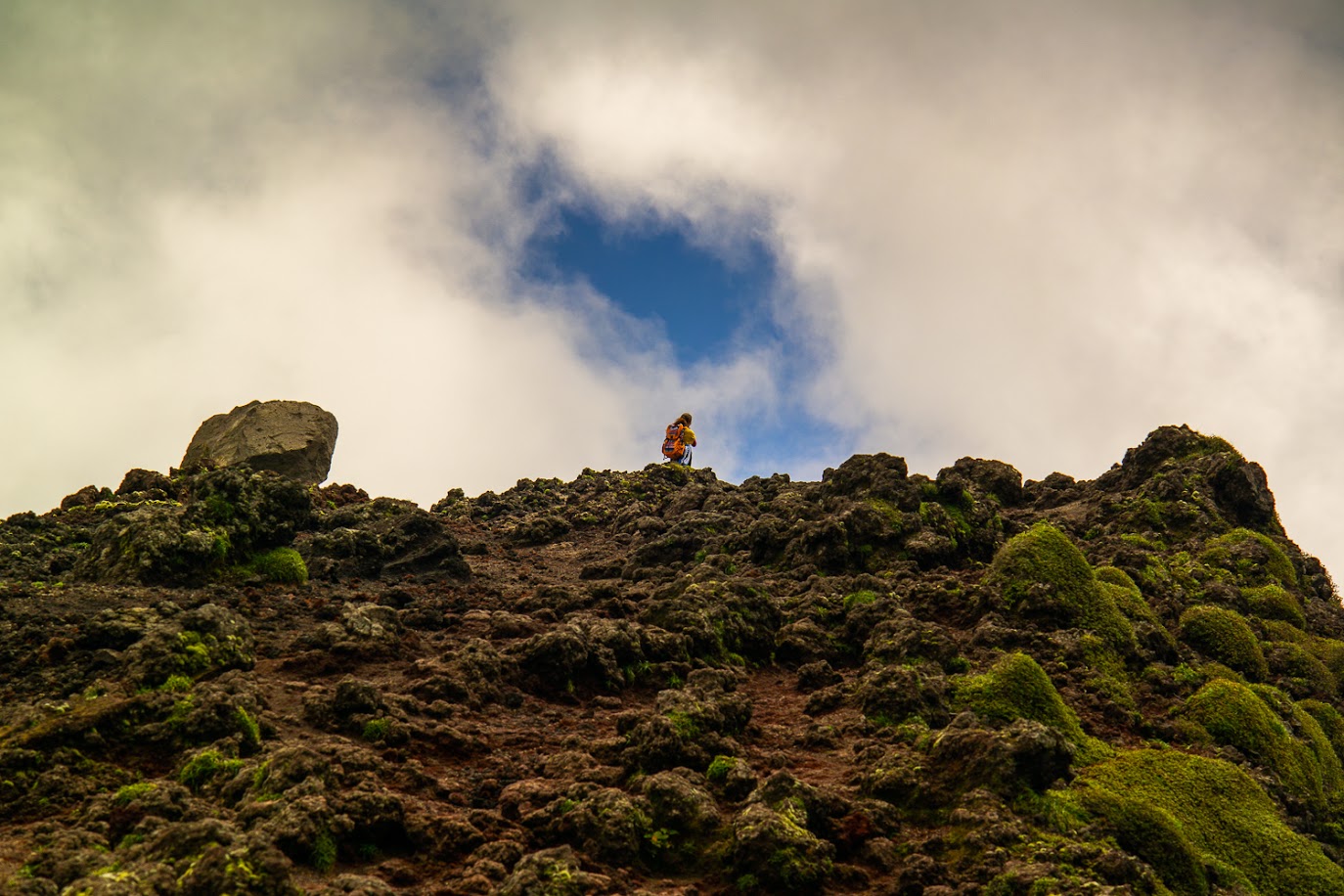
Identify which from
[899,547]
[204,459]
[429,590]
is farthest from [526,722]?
[204,459]

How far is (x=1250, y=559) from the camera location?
29375 mm

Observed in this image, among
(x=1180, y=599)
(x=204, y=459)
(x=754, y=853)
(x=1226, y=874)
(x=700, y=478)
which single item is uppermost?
(x=700, y=478)

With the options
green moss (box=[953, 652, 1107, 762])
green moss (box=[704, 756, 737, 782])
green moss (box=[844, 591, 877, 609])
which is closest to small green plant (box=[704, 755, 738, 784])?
green moss (box=[704, 756, 737, 782])

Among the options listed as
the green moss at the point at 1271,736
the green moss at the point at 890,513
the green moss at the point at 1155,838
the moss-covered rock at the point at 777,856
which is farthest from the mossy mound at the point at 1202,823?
the green moss at the point at 890,513

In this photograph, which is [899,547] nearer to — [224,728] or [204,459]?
[224,728]

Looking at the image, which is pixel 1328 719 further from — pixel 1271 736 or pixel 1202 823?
pixel 1202 823

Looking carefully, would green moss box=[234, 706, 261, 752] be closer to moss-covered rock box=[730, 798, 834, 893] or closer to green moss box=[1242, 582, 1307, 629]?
moss-covered rock box=[730, 798, 834, 893]

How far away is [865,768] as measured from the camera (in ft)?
53.4

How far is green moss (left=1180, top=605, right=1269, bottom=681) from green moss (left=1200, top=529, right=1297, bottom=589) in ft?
15.1

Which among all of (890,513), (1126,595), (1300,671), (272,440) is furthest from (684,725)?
(272,440)

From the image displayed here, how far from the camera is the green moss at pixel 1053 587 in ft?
74.0

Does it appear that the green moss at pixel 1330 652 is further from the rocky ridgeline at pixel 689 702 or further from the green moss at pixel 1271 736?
the green moss at pixel 1271 736

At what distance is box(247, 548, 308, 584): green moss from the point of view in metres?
26.1

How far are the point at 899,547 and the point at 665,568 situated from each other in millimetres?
7404
